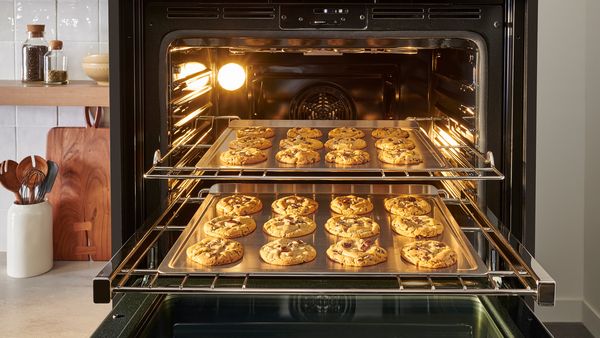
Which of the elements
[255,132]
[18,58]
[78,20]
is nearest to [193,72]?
[255,132]

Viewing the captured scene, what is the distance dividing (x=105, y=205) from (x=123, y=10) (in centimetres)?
125

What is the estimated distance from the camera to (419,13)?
1.56 meters

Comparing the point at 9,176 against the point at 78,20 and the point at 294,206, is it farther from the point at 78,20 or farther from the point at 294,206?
the point at 294,206

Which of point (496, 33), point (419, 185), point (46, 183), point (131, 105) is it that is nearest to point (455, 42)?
point (496, 33)

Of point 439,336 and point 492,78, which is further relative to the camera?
point 492,78

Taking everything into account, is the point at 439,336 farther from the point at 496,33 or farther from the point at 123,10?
the point at 123,10

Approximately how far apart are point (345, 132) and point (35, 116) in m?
1.19

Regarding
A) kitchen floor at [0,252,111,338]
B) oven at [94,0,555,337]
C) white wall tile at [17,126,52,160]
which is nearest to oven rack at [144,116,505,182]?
oven at [94,0,555,337]

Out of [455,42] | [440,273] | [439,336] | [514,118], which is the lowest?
[439,336]

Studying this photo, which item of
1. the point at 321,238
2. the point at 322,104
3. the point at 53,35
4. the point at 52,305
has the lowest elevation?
the point at 52,305

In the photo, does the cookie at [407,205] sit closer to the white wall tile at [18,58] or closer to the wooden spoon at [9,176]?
the wooden spoon at [9,176]

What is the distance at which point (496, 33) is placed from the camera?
1.55m

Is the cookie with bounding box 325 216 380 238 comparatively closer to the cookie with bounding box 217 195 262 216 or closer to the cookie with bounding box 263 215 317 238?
the cookie with bounding box 263 215 317 238

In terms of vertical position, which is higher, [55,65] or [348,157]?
[55,65]
